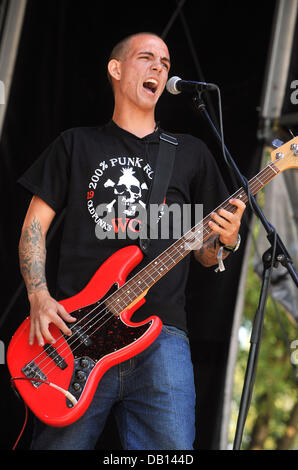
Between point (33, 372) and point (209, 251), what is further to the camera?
point (209, 251)

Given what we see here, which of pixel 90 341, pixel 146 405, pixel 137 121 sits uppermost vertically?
pixel 137 121

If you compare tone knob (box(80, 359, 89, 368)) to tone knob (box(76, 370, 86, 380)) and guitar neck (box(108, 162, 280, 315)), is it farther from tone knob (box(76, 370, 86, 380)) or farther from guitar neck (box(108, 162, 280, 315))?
guitar neck (box(108, 162, 280, 315))

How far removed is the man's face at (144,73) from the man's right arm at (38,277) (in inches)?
25.2

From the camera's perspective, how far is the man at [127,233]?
1968 mm

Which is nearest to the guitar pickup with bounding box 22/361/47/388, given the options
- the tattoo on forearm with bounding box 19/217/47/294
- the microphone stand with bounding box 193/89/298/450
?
the tattoo on forearm with bounding box 19/217/47/294

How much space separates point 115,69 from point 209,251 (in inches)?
38.8

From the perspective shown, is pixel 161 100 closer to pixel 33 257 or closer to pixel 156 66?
pixel 156 66

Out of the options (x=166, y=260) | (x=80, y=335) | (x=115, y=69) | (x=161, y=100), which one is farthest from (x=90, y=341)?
(x=161, y=100)

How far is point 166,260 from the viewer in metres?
2.11

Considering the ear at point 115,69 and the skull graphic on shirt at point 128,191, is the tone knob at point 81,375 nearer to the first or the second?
the skull graphic on shirt at point 128,191

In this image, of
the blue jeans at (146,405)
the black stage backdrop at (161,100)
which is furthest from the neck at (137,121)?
the blue jeans at (146,405)

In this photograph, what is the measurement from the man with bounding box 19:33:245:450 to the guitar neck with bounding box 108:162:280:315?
0.24ft
